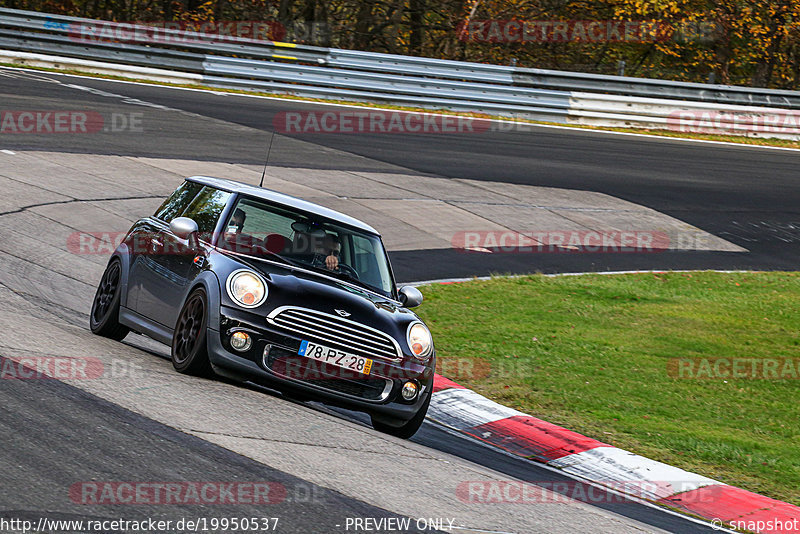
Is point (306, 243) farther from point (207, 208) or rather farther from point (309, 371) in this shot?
point (309, 371)

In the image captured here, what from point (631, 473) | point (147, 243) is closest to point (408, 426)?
point (631, 473)

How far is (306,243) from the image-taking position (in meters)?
7.91

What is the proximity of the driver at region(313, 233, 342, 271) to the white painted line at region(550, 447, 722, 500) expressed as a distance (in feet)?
7.29

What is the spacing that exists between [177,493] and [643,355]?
21.4ft

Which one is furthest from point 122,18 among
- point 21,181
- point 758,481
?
point 758,481

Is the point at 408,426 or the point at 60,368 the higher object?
the point at 60,368

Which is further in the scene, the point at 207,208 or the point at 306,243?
the point at 207,208

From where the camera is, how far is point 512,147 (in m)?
22.3

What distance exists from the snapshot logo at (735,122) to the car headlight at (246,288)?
830 inches

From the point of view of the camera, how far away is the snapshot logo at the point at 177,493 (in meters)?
4.62

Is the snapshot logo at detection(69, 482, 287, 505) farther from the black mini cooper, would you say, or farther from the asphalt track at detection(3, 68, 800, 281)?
the asphalt track at detection(3, 68, 800, 281)

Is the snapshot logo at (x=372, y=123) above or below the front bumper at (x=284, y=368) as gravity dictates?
above

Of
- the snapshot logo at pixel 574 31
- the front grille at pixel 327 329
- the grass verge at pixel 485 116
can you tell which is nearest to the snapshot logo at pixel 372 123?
the grass verge at pixel 485 116

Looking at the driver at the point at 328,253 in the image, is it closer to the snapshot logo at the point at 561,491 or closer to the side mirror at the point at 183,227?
the side mirror at the point at 183,227
